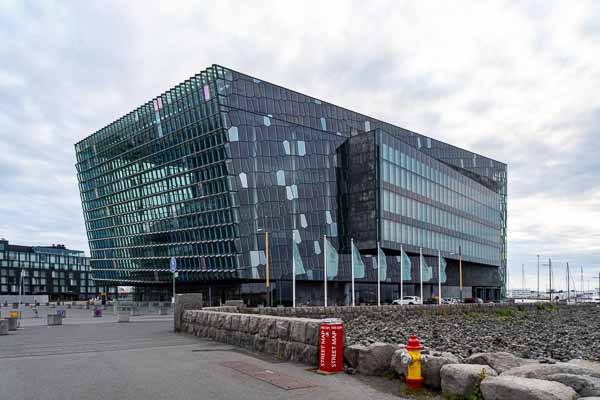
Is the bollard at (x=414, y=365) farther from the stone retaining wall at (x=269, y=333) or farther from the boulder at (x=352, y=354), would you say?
the stone retaining wall at (x=269, y=333)

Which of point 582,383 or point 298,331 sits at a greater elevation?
point 582,383

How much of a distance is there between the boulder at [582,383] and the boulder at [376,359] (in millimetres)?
4147

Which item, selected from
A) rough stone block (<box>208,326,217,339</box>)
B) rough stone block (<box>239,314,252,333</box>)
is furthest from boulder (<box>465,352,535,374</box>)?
rough stone block (<box>208,326,217,339</box>)

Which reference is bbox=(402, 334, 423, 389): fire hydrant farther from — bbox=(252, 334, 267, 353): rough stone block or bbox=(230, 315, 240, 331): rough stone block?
bbox=(230, 315, 240, 331): rough stone block

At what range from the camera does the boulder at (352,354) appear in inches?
500

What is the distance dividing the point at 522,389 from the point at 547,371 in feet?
5.46

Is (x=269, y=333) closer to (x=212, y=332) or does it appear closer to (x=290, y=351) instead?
(x=290, y=351)

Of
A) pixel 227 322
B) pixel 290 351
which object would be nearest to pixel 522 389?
pixel 290 351

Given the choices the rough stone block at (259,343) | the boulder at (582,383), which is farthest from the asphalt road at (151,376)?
the boulder at (582,383)

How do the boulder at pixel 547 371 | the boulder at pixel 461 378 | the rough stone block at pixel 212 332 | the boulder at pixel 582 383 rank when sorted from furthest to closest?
the rough stone block at pixel 212 332, the boulder at pixel 461 378, the boulder at pixel 547 371, the boulder at pixel 582 383

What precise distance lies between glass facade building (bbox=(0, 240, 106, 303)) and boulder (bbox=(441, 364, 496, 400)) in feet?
509

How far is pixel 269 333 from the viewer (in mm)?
15852

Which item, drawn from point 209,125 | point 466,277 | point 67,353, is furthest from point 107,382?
point 466,277

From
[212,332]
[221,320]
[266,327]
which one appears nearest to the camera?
[266,327]
